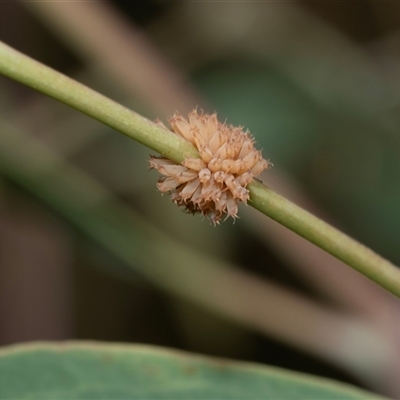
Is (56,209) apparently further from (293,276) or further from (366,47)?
(366,47)

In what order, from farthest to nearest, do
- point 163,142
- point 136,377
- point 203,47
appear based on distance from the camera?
point 203,47 → point 136,377 → point 163,142

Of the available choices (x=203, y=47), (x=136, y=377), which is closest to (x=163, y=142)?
(x=136, y=377)

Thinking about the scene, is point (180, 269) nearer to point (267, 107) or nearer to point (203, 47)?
point (267, 107)

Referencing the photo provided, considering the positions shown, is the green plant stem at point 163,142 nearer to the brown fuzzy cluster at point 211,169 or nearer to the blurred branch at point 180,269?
the brown fuzzy cluster at point 211,169

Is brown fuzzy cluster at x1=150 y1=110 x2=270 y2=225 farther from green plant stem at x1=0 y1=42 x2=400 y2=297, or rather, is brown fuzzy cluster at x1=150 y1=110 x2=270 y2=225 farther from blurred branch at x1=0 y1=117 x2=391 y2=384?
blurred branch at x1=0 y1=117 x2=391 y2=384

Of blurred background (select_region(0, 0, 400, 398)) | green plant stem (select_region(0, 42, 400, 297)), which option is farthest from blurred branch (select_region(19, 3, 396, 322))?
green plant stem (select_region(0, 42, 400, 297))

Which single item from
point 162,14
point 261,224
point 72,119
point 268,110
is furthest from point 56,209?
point 162,14

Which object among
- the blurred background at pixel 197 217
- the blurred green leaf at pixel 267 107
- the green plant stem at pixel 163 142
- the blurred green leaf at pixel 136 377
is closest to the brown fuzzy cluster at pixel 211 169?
the green plant stem at pixel 163 142
